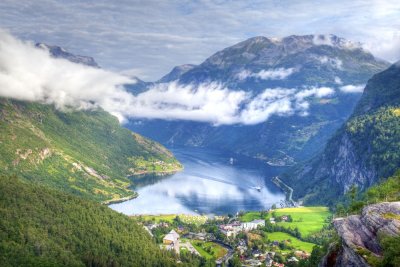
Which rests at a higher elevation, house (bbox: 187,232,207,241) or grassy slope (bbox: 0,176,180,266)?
grassy slope (bbox: 0,176,180,266)

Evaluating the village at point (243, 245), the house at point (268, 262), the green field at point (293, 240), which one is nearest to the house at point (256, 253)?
the village at point (243, 245)

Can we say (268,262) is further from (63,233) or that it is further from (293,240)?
(63,233)

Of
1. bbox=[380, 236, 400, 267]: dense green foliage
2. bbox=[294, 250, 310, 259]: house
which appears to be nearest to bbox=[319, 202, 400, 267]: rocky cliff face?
bbox=[380, 236, 400, 267]: dense green foliage

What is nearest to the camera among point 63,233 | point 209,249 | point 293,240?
point 63,233

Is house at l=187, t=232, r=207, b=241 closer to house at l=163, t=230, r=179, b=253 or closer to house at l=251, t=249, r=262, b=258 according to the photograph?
house at l=163, t=230, r=179, b=253

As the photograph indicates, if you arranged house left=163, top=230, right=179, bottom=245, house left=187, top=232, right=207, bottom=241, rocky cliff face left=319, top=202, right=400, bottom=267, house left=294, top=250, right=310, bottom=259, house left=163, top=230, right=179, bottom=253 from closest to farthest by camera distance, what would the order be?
rocky cliff face left=319, top=202, right=400, bottom=267 < house left=294, top=250, right=310, bottom=259 < house left=163, top=230, right=179, bottom=253 < house left=163, top=230, right=179, bottom=245 < house left=187, top=232, right=207, bottom=241

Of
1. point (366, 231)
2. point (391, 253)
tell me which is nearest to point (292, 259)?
point (366, 231)
